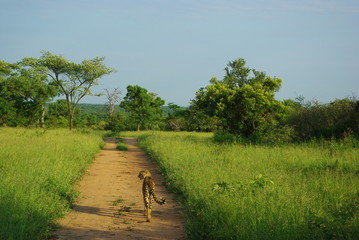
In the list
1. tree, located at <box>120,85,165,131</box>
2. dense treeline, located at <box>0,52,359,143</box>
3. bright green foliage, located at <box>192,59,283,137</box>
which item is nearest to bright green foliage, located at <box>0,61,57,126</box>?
dense treeline, located at <box>0,52,359,143</box>

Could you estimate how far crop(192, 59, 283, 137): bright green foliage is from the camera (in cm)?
2047

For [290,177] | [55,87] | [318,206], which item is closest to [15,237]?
[318,206]

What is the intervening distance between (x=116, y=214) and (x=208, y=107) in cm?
1567

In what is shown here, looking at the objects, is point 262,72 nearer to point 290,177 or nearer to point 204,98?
point 204,98

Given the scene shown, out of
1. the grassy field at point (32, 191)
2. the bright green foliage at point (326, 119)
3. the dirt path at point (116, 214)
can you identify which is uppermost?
the bright green foliage at point (326, 119)

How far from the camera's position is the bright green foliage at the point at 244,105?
67.2ft

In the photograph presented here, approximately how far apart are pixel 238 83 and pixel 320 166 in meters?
34.2

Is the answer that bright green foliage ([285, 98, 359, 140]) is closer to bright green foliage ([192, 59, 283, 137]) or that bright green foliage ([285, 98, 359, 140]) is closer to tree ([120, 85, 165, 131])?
bright green foliage ([192, 59, 283, 137])

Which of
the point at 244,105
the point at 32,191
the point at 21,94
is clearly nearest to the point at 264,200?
the point at 32,191

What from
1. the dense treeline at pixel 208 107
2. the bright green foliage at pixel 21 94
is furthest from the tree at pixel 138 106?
the bright green foliage at pixel 21 94

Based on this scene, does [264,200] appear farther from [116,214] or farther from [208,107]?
[208,107]

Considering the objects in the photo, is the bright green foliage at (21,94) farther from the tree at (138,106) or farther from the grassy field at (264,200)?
the grassy field at (264,200)

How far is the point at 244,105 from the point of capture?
20.7 meters

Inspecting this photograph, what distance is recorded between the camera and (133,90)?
45875mm
